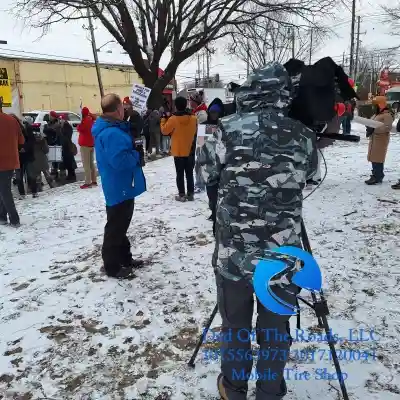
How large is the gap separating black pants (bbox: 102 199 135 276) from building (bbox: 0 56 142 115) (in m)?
27.7

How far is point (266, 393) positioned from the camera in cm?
201

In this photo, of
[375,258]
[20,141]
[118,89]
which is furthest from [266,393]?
[118,89]

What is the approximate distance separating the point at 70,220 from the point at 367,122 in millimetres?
4717

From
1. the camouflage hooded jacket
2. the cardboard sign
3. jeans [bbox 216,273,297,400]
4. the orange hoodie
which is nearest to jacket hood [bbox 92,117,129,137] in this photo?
the camouflage hooded jacket

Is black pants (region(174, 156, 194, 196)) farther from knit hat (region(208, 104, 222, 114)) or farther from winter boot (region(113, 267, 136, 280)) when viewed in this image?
knit hat (region(208, 104, 222, 114))

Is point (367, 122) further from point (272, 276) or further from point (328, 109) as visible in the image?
point (272, 276)

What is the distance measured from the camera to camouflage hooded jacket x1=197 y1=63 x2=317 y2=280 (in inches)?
71.9

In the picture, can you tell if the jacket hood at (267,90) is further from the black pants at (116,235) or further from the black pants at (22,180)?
the black pants at (22,180)

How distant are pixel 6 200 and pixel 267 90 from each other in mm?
5170

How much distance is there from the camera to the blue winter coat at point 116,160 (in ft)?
11.6

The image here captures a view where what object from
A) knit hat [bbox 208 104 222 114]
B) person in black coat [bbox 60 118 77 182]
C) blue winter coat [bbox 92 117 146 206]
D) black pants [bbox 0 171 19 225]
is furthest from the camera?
person in black coat [bbox 60 118 77 182]

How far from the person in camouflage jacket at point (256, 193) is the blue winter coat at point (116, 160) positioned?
5.56ft

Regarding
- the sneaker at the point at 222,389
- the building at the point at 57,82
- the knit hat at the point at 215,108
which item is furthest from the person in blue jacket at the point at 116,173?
the building at the point at 57,82

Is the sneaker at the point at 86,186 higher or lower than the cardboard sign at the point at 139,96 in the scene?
lower
